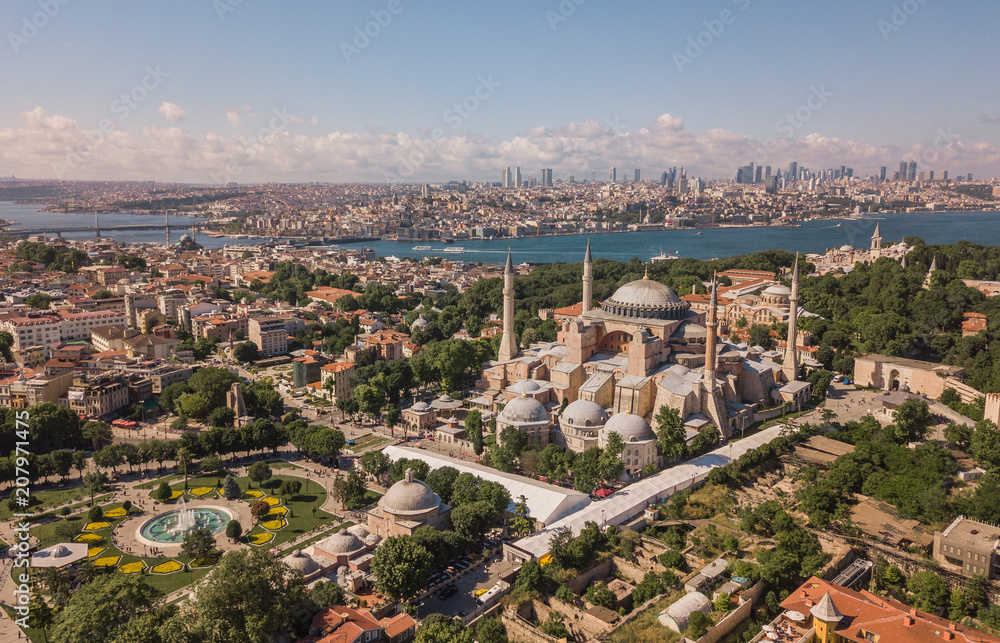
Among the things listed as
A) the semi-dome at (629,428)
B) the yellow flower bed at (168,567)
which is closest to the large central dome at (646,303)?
the semi-dome at (629,428)

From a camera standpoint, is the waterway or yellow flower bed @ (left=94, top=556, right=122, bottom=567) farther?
the waterway

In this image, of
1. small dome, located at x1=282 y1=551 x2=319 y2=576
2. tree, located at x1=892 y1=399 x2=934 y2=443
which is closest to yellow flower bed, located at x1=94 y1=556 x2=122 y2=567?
small dome, located at x1=282 y1=551 x2=319 y2=576

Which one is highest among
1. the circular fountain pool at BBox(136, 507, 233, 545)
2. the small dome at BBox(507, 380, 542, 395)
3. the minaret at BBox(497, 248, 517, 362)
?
the minaret at BBox(497, 248, 517, 362)

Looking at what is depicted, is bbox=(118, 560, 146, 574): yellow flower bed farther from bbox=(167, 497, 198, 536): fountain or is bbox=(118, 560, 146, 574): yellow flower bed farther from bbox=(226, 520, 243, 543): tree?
bbox=(226, 520, 243, 543): tree

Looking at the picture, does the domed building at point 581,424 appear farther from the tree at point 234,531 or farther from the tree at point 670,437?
the tree at point 234,531

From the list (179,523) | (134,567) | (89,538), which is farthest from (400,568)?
(89,538)

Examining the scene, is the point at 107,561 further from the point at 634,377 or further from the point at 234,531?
the point at 634,377
